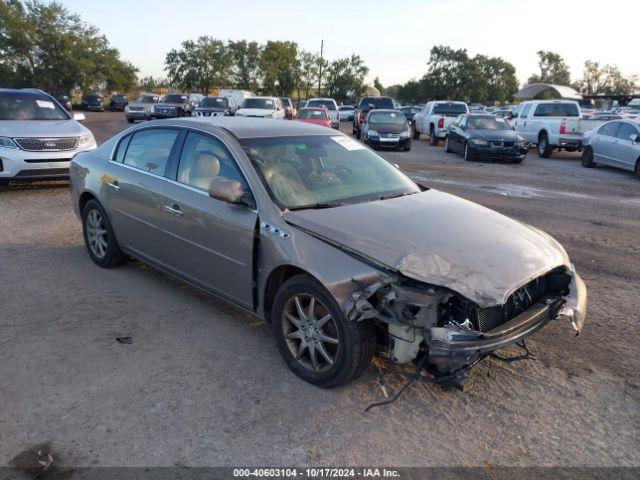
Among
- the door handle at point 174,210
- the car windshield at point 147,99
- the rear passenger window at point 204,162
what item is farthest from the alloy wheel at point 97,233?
the car windshield at point 147,99

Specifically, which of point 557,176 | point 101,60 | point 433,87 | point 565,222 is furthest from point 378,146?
point 433,87

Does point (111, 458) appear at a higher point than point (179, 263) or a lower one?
lower

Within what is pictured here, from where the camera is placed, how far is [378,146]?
19.3m

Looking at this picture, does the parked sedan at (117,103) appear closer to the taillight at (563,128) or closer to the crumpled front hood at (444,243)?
the taillight at (563,128)

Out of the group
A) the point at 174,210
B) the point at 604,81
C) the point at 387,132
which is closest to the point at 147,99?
the point at 387,132

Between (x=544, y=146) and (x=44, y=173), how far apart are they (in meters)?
15.4

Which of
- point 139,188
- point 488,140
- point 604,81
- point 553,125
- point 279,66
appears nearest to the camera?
point 139,188

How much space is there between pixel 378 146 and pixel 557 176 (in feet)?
23.3

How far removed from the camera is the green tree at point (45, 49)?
53.2 meters

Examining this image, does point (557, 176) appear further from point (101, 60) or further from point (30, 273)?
point (101, 60)

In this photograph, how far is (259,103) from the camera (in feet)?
81.4

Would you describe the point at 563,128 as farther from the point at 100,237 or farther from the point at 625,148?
the point at 100,237

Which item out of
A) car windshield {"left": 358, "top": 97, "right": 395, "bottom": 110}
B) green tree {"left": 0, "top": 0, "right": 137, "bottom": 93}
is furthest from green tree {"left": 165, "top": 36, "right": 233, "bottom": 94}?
car windshield {"left": 358, "top": 97, "right": 395, "bottom": 110}

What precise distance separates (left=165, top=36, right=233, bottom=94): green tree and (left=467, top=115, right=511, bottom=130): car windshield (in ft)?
186
